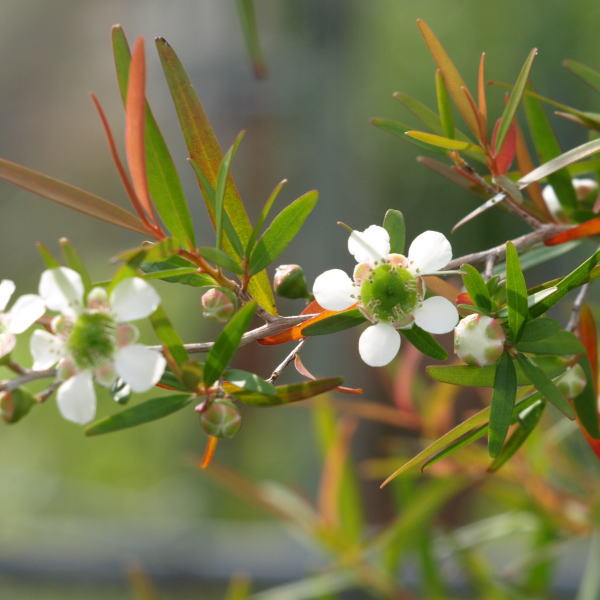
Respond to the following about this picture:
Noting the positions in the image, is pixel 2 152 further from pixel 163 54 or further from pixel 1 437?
pixel 163 54

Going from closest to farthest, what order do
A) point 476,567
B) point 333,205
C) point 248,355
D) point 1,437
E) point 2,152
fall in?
1. point 476,567
2. point 333,205
3. point 248,355
4. point 1,437
5. point 2,152

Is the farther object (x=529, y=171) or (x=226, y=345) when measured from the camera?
(x=529, y=171)

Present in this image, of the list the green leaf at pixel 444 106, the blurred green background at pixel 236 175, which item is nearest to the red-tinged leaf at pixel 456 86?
the green leaf at pixel 444 106

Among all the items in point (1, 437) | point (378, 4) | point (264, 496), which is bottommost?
point (1, 437)

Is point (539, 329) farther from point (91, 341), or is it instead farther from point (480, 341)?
point (91, 341)

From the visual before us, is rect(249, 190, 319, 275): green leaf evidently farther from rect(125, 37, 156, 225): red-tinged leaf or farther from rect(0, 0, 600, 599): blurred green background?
rect(0, 0, 600, 599): blurred green background

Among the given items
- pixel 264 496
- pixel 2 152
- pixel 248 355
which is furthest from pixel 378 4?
pixel 264 496

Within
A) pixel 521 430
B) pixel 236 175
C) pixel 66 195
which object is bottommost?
pixel 236 175

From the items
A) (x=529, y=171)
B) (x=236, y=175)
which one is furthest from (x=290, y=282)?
(x=236, y=175)
